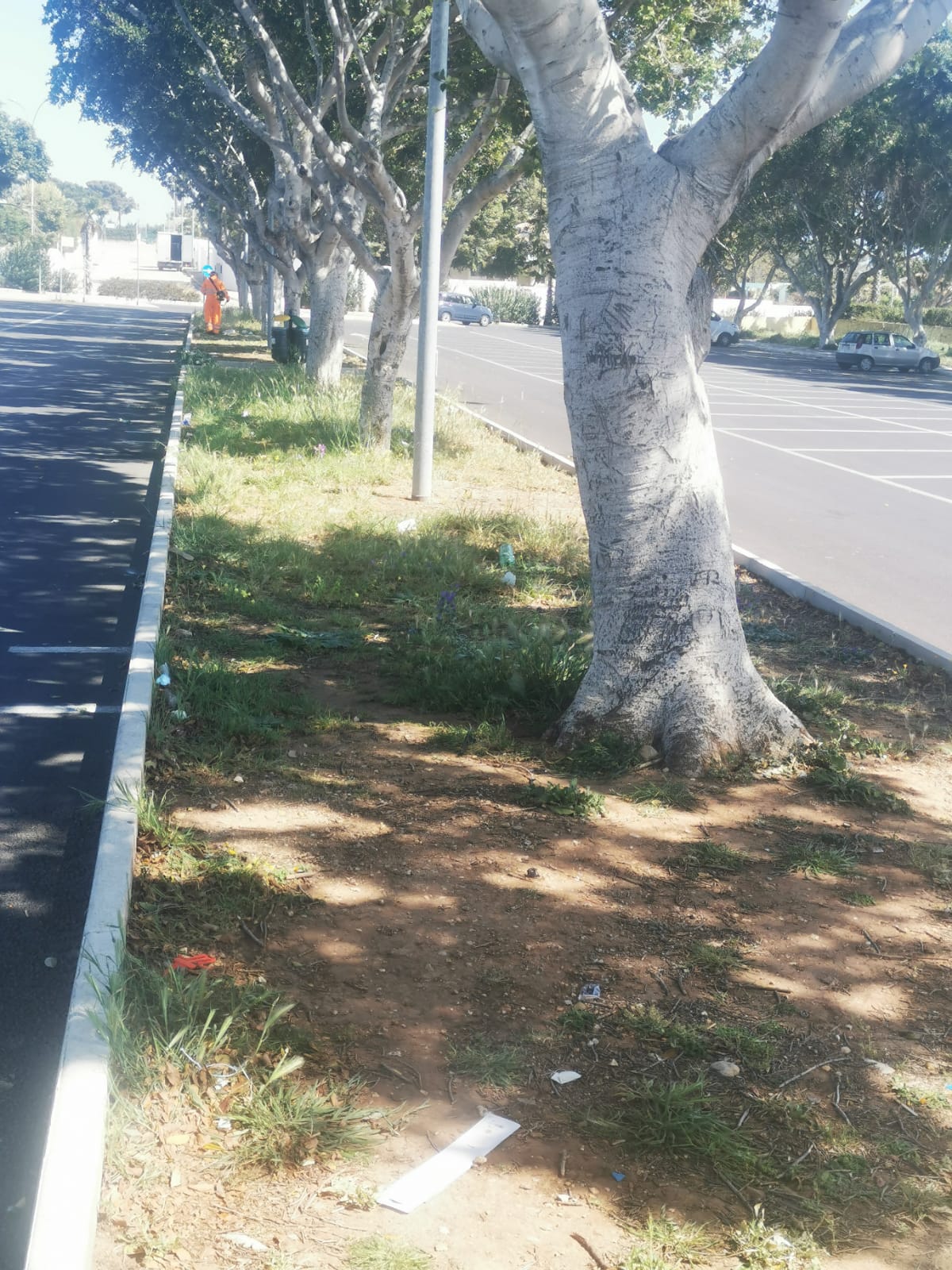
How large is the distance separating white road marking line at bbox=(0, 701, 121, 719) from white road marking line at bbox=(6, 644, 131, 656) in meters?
0.94

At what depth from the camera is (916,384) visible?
3953 centimetres

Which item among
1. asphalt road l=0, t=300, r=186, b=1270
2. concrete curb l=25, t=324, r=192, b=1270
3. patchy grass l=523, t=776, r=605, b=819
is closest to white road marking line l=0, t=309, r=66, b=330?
asphalt road l=0, t=300, r=186, b=1270

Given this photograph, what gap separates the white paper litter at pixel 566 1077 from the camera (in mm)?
3381

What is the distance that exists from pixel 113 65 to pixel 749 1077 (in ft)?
83.4

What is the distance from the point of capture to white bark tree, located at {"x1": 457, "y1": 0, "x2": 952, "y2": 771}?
Result: 5.35 meters

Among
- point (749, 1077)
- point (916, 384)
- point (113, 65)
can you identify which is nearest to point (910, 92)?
point (916, 384)

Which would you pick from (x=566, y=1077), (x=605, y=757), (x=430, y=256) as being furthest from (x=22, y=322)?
(x=566, y=1077)

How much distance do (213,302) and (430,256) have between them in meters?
29.5

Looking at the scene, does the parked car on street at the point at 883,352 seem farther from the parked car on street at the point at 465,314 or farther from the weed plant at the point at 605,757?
Result: the weed plant at the point at 605,757

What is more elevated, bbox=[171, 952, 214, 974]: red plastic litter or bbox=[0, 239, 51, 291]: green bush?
bbox=[0, 239, 51, 291]: green bush

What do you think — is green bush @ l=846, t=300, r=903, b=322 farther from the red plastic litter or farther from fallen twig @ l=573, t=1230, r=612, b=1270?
fallen twig @ l=573, t=1230, r=612, b=1270

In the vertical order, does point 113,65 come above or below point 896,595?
above

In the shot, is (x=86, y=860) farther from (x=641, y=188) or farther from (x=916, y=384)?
(x=916, y=384)

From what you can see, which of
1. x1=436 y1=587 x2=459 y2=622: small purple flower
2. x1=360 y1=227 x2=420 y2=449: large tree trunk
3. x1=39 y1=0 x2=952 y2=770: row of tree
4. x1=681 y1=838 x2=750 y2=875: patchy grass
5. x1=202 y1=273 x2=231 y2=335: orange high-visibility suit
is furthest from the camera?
x1=202 y1=273 x2=231 y2=335: orange high-visibility suit
